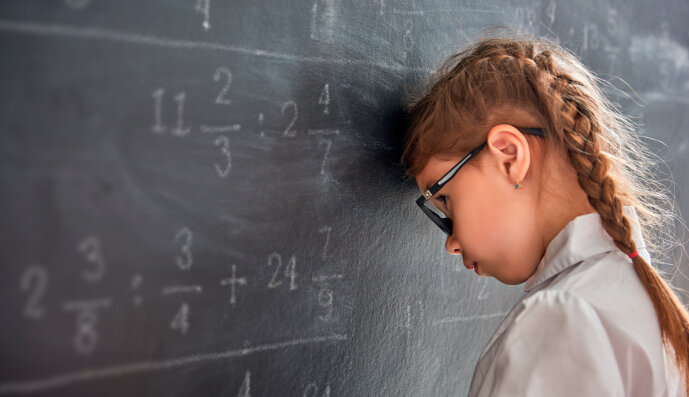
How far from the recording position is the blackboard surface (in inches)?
26.5

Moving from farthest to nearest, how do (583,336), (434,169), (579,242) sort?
(434,169) < (579,242) < (583,336)

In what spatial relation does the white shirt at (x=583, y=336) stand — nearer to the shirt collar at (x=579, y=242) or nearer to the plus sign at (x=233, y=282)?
the shirt collar at (x=579, y=242)

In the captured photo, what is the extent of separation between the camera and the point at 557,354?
774 millimetres

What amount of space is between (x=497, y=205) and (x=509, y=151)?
0.27 feet

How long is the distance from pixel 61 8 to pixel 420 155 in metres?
0.55

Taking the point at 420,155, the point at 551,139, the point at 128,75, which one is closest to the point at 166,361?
the point at 128,75

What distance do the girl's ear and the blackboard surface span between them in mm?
181

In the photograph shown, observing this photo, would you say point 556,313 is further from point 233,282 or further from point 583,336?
point 233,282

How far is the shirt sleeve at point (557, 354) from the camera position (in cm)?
76

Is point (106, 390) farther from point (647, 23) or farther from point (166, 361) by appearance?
point (647, 23)

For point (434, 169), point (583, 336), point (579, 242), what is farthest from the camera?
point (434, 169)

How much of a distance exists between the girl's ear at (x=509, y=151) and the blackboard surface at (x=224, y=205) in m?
0.18

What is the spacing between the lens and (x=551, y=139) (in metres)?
0.89

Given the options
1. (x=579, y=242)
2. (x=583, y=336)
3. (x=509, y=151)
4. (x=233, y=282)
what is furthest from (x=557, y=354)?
(x=233, y=282)
